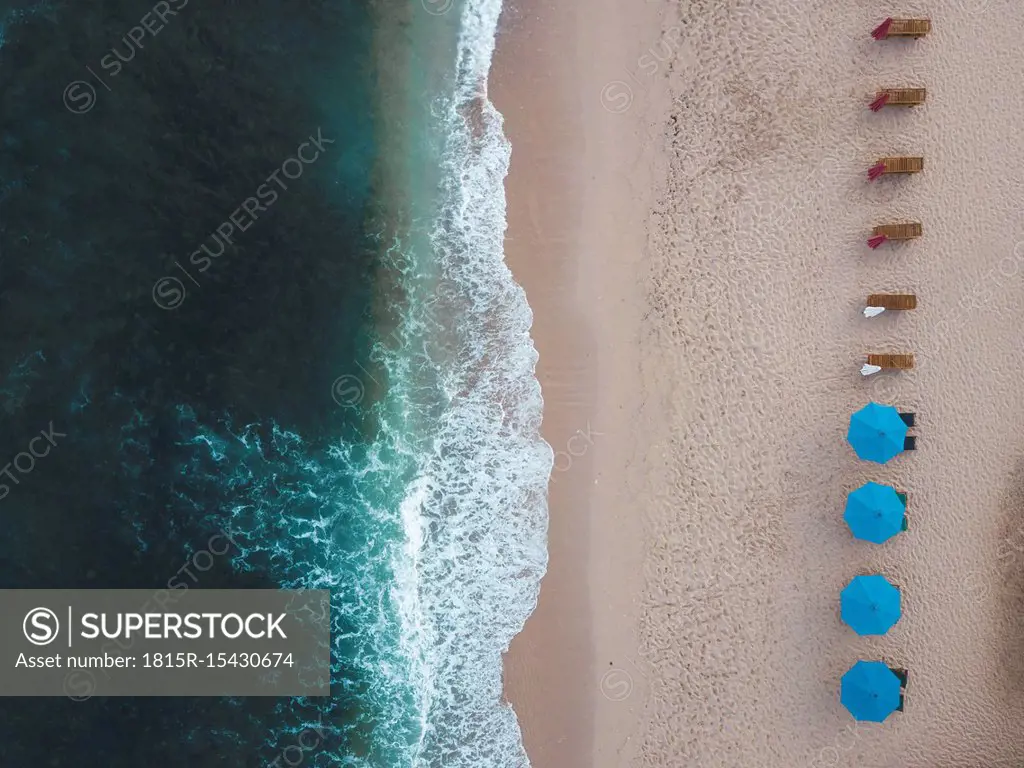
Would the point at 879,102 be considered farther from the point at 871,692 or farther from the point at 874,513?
the point at 871,692

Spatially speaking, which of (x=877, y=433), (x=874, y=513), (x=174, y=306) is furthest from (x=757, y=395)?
(x=174, y=306)

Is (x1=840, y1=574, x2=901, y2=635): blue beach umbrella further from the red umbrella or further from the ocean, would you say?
the red umbrella

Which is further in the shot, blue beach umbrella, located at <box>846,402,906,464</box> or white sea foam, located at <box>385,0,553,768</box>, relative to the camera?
white sea foam, located at <box>385,0,553,768</box>

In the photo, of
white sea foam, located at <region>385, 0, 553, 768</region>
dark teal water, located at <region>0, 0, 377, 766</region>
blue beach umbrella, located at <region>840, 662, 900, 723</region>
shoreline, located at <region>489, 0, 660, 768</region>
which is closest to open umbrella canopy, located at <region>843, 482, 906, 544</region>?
blue beach umbrella, located at <region>840, 662, 900, 723</region>

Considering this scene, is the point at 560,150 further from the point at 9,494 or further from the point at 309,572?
the point at 9,494

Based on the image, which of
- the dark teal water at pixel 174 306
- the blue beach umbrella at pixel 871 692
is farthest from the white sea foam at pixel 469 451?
the blue beach umbrella at pixel 871 692

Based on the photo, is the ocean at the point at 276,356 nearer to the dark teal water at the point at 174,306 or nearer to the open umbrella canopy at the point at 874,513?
the dark teal water at the point at 174,306

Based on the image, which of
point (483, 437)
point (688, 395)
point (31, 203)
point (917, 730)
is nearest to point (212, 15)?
point (31, 203)

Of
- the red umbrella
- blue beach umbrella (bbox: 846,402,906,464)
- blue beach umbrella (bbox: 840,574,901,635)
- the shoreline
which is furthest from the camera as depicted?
the shoreline
